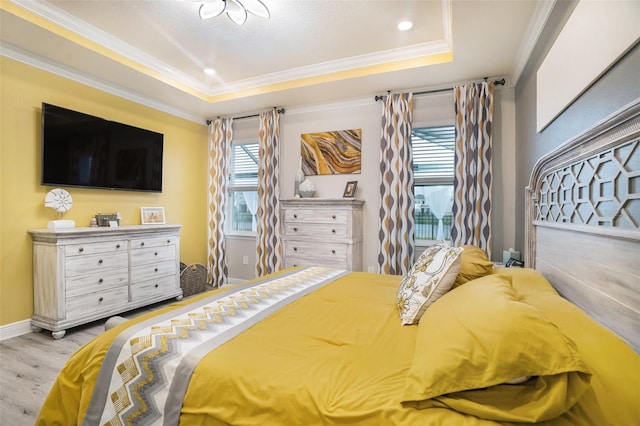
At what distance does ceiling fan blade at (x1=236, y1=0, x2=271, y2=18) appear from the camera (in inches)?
93.0

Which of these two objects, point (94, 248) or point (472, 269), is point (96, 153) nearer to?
point (94, 248)

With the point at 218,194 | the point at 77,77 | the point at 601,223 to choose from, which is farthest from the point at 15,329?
the point at 601,223

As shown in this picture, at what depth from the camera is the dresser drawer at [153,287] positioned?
3.43m

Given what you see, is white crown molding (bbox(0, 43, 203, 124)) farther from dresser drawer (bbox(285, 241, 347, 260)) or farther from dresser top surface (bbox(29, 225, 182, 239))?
dresser drawer (bbox(285, 241, 347, 260))

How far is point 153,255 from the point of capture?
3627 millimetres

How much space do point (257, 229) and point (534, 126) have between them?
3.38m

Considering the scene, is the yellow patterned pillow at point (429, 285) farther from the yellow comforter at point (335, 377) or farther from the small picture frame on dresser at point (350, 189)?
the small picture frame on dresser at point (350, 189)

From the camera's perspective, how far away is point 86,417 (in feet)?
3.78

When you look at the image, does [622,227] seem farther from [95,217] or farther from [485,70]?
[95,217]

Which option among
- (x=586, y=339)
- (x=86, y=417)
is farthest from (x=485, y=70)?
(x=86, y=417)

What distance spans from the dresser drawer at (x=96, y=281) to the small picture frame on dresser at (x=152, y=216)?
2.69ft

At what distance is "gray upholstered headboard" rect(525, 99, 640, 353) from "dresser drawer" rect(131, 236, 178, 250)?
12.2 ft

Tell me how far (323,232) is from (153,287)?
2082mm

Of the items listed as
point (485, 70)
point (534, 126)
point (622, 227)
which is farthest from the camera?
point (485, 70)
